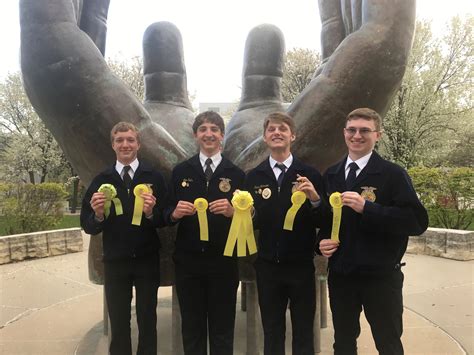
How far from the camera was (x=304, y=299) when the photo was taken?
8.31ft

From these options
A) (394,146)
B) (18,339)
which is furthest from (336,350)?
(394,146)

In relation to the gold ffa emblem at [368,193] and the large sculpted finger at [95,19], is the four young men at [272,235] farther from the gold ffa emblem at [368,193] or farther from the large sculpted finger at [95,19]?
the large sculpted finger at [95,19]

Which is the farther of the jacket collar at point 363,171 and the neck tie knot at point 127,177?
the neck tie knot at point 127,177

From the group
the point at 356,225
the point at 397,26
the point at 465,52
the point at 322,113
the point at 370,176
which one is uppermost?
the point at 465,52

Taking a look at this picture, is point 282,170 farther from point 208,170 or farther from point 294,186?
point 208,170

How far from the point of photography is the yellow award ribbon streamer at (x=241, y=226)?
2434 millimetres

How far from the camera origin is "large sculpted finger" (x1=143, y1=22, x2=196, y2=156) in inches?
169

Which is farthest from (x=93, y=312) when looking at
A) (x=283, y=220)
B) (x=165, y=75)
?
(x=283, y=220)

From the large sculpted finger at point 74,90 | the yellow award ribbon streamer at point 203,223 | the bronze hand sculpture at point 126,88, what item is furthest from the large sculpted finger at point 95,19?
the yellow award ribbon streamer at point 203,223

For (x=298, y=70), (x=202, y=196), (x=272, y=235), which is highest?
(x=298, y=70)

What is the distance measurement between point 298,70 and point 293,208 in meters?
21.5

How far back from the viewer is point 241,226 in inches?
99.0

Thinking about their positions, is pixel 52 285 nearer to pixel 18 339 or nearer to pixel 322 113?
pixel 18 339

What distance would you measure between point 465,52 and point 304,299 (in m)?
22.1
